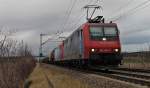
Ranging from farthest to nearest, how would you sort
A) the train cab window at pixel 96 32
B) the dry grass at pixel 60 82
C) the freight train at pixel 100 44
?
1. the train cab window at pixel 96 32
2. the freight train at pixel 100 44
3. the dry grass at pixel 60 82

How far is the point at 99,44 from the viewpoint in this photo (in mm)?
26156

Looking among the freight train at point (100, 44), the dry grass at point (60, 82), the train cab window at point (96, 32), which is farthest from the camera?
the train cab window at point (96, 32)

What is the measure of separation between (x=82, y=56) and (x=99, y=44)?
148cm

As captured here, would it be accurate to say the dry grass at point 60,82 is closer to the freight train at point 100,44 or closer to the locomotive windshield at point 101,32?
the freight train at point 100,44

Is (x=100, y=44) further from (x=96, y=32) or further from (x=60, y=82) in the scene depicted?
(x=60, y=82)

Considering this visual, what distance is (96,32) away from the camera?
27.0m

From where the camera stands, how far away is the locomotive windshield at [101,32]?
26.8 meters

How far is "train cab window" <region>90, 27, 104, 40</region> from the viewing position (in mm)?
26781

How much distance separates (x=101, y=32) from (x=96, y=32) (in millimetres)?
377

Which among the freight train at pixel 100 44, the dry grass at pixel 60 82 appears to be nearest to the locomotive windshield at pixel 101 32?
the freight train at pixel 100 44

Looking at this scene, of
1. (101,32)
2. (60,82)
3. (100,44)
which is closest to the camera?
(60,82)

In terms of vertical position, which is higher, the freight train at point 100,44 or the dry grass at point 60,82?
the freight train at point 100,44

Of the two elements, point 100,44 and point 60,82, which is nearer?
point 60,82

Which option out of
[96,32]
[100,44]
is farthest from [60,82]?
[96,32]
